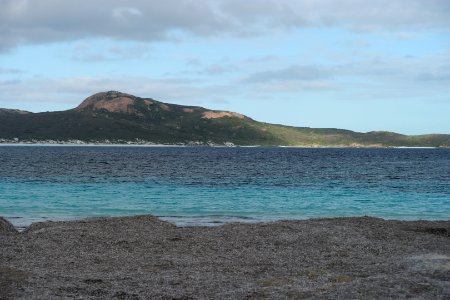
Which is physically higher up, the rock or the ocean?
the rock

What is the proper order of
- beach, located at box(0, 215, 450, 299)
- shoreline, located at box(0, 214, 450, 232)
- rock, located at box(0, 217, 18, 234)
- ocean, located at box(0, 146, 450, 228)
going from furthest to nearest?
ocean, located at box(0, 146, 450, 228) → shoreline, located at box(0, 214, 450, 232) → rock, located at box(0, 217, 18, 234) → beach, located at box(0, 215, 450, 299)

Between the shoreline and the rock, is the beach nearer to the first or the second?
the rock

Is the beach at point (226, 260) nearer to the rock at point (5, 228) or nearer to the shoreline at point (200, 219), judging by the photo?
the rock at point (5, 228)

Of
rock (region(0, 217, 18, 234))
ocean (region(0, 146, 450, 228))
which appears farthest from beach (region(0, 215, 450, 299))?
ocean (region(0, 146, 450, 228))

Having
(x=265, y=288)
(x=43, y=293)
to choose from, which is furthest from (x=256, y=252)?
(x=43, y=293)

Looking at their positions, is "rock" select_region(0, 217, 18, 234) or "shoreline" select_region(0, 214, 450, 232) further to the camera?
"shoreline" select_region(0, 214, 450, 232)

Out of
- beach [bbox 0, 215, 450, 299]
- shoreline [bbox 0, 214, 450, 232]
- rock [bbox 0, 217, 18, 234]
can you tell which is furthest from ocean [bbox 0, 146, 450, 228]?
beach [bbox 0, 215, 450, 299]

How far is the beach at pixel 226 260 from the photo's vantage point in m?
14.7

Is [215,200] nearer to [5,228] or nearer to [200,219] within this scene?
[200,219]

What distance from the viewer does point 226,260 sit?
1950 centimetres

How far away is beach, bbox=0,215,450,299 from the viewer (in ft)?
48.1

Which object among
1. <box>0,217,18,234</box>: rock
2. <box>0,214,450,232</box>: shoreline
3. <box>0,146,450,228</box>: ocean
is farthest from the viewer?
<box>0,146,450,228</box>: ocean

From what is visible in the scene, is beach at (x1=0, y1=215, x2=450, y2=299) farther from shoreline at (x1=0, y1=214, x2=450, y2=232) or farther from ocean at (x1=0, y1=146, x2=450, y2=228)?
ocean at (x1=0, y1=146, x2=450, y2=228)

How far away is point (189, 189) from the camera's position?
55.4 meters
